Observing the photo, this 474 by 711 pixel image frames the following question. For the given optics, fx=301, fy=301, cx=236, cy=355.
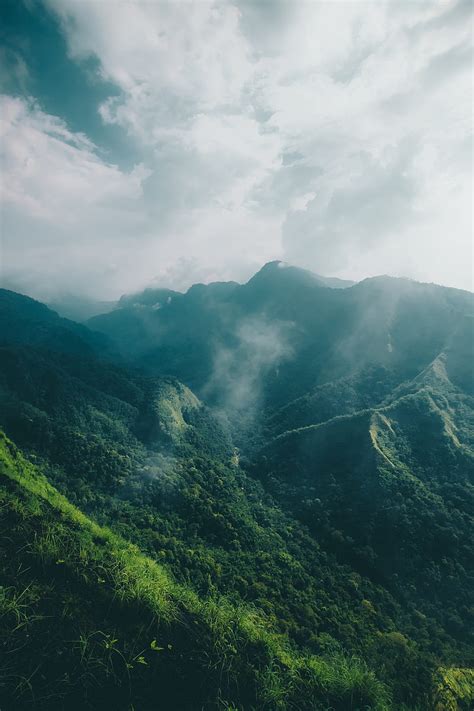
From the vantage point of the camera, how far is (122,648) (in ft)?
60.4

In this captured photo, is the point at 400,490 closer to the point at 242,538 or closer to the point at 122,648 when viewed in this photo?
the point at 242,538

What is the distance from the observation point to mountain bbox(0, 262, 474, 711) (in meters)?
18.6

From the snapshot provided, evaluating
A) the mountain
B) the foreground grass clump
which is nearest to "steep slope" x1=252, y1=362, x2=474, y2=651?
the mountain

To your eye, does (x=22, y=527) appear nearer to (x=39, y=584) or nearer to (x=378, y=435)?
(x=39, y=584)

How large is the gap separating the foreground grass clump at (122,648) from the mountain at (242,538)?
0.10m

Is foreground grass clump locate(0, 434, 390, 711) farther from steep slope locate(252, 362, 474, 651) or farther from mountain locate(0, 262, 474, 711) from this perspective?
steep slope locate(252, 362, 474, 651)

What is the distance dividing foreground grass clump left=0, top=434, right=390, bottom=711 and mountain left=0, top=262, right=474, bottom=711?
103 millimetres

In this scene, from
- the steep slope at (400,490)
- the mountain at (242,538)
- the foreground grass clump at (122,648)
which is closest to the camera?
the foreground grass clump at (122,648)

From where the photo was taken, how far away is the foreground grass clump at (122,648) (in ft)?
52.4

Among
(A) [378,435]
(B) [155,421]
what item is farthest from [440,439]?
(B) [155,421]

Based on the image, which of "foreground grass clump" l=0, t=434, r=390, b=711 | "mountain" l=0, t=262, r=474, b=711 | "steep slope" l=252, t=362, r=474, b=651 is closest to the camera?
"foreground grass clump" l=0, t=434, r=390, b=711

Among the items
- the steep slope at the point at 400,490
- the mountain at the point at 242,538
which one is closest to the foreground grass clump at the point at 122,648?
the mountain at the point at 242,538

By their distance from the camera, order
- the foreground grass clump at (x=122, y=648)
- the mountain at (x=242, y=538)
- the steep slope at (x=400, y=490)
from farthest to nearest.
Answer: the steep slope at (x=400, y=490), the mountain at (x=242, y=538), the foreground grass clump at (x=122, y=648)

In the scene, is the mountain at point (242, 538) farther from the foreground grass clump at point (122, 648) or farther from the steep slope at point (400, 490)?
the steep slope at point (400, 490)
